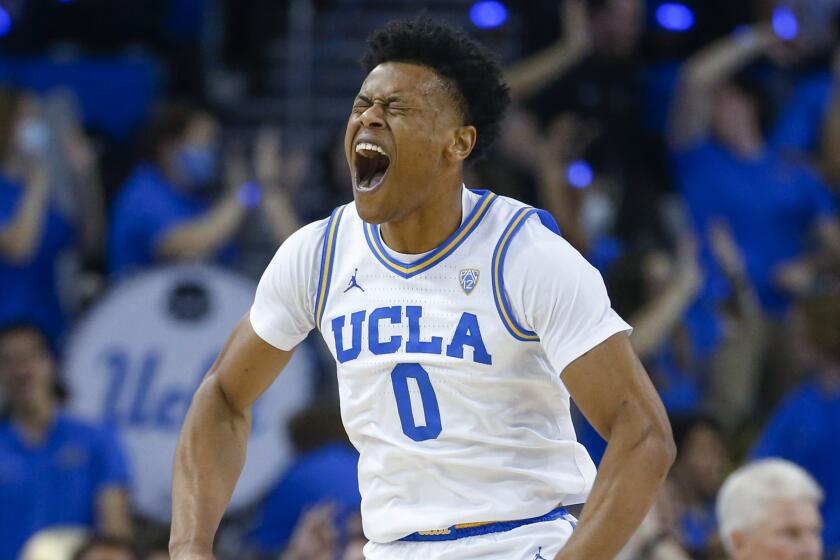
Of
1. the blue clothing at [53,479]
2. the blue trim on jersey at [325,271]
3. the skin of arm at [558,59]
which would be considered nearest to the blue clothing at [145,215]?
the blue clothing at [53,479]

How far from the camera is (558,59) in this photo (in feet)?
29.7

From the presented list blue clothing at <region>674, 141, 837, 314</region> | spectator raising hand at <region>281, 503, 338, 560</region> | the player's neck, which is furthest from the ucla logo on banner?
blue clothing at <region>674, 141, 837, 314</region>

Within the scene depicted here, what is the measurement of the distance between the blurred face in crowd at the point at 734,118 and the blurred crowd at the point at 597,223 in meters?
0.01

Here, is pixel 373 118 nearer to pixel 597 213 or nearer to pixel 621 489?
pixel 621 489

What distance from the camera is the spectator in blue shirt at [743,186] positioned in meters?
8.56

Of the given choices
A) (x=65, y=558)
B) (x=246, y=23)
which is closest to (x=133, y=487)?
(x=65, y=558)

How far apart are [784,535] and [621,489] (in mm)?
2028

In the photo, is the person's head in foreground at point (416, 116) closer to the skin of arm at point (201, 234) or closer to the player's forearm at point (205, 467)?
the player's forearm at point (205, 467)

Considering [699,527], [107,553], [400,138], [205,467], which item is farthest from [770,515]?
[107,553]

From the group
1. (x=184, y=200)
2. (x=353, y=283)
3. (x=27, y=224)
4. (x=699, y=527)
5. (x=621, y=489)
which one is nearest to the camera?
(x=621, y=489)

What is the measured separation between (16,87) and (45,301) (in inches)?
43.8

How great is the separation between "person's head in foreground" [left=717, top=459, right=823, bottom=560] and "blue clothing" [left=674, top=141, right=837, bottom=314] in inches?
135

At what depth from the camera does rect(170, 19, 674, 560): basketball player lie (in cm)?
336

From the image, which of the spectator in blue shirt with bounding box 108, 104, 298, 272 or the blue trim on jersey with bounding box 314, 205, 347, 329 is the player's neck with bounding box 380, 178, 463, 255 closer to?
the blue trim on jersey with bounding box 314, 205, 347, 329
